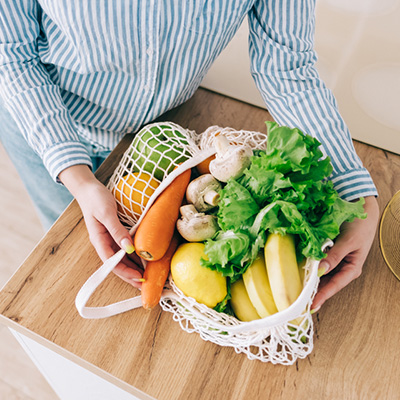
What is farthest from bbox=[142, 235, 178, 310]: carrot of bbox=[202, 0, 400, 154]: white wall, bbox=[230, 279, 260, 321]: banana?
bbox=[202, 0, 400, 154]: white wall

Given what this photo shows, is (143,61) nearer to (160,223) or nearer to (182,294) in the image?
(160,223)

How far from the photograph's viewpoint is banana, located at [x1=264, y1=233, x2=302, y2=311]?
1.70ft

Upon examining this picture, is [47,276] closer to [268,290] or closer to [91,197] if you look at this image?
[91,197]

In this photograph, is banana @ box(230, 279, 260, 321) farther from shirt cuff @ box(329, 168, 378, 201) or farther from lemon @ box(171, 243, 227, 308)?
shirt cuff @ box(329, 168, 378, 201)

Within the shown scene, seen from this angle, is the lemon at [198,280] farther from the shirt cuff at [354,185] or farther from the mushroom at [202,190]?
the shirt cuff at [354,185]

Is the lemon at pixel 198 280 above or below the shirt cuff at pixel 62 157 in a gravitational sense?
below

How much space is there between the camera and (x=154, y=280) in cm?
59

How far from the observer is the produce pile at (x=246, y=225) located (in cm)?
53

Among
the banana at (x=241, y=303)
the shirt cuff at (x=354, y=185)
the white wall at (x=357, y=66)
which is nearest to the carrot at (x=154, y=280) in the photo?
the banana at (x=241, y=303)

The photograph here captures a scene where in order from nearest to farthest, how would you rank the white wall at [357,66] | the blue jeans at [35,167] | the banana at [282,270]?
the banana at [282,270] < the white wall at [357,66] < the blue jeans at [35,167]

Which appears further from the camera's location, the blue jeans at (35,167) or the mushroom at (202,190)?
the blue jeans at (35,167)

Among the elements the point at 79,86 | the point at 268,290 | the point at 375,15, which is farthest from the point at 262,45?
the point at 268,290

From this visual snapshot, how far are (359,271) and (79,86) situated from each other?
64 cm

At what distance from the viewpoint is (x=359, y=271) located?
0.64 m
